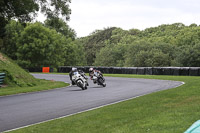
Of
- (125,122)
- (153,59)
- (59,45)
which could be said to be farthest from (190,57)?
(125,122)

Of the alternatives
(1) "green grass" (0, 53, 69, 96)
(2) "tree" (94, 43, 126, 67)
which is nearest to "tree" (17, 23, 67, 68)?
(1) "green grass" (0, 53, 69, 96)

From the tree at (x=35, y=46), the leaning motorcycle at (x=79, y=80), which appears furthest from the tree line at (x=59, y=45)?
the leaning motorcycle at (x=79, y=80)

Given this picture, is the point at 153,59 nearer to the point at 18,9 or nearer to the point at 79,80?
the point at 18,9

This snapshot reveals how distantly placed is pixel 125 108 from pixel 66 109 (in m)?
2.06

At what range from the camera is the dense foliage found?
93.3 meters

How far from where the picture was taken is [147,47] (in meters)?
116

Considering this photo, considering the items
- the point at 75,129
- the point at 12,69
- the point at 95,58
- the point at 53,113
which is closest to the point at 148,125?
the point at 75,129

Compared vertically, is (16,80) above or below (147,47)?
below

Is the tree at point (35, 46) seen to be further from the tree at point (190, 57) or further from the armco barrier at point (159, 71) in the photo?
the tree at point (190, 57)

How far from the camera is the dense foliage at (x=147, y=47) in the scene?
9326cm

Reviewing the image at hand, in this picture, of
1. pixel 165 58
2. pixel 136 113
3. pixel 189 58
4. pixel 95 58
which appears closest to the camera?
pixel 136 113

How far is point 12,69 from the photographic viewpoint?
2608cm

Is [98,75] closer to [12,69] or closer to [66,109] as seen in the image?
[12,69]

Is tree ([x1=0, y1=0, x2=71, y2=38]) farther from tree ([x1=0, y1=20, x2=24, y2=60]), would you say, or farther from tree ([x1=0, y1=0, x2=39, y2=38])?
tree ([x1=0, y1=20, x2=24, y2=60])
